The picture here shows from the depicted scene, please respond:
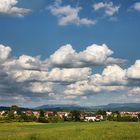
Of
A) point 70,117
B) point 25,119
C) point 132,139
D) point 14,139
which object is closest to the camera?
point 132,139

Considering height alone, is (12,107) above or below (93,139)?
above

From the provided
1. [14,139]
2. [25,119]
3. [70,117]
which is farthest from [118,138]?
[70,117]

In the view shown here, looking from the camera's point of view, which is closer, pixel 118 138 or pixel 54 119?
pixel 118 138

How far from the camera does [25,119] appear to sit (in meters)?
160

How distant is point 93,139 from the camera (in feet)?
151

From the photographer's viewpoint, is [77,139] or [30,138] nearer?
[77,139]

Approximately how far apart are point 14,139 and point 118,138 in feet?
42.0

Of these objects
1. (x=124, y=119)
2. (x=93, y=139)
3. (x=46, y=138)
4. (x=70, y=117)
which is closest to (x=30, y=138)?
(x=46, y=138)

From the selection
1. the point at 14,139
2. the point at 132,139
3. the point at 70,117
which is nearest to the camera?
the point at 132,139

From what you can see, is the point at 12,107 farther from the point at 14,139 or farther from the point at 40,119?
the point at 14,139

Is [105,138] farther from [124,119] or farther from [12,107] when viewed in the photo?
[12,107]

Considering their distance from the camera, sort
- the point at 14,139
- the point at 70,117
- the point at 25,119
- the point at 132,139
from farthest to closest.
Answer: the point at 70,117 → the point at 25,119 → the point at 14,139 → the point at 132,139

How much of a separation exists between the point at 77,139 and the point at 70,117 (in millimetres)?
142128

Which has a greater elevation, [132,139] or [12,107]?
[12,107]
